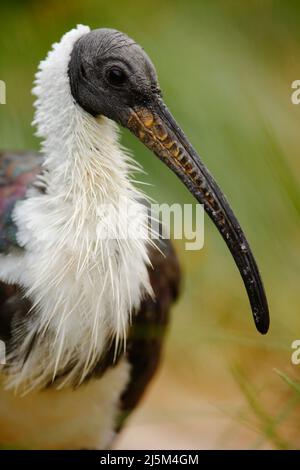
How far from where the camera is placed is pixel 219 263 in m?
4.84

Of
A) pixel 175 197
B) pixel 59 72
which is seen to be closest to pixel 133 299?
pixel 59 72

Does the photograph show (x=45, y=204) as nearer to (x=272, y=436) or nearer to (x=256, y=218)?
(x=272, y=436)

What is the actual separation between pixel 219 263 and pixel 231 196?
69 cm

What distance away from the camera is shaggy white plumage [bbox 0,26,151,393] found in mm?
2734

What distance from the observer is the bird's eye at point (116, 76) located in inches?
107

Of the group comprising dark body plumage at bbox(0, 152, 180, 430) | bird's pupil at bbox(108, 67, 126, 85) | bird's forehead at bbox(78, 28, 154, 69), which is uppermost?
bird's forehead at bbox(78, 28, 154, 69)

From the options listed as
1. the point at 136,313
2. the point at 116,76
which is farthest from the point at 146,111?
the point at 136,313

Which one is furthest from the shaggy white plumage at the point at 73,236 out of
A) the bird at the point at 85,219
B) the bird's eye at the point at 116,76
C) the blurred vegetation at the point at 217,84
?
the blurred vegetation at the point at 217,84

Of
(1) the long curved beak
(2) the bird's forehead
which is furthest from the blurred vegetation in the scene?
(2) the bird's forehead

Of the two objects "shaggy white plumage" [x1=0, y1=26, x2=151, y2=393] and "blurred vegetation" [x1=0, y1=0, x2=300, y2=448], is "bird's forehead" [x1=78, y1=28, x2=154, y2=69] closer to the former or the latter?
"shaggy white plumage" [x1=0, y1=26, x2=151, y2=393]

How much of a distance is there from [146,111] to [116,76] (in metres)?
0.14

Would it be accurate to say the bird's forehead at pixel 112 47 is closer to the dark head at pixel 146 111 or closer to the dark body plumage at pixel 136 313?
the dark head at pixel 146 111

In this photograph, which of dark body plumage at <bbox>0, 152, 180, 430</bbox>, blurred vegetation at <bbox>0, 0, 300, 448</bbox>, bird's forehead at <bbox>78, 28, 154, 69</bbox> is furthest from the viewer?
blurred vegetation at <bbox>0, 0, 300, 448</bbox>

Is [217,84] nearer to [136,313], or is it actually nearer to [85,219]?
[136,313]
